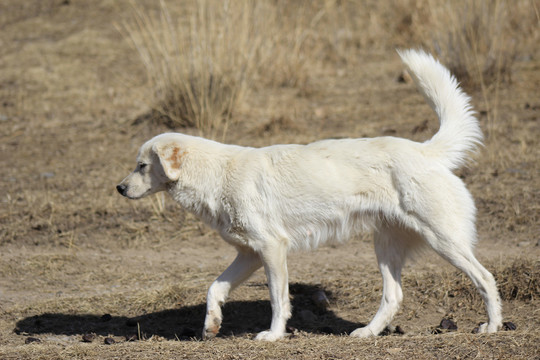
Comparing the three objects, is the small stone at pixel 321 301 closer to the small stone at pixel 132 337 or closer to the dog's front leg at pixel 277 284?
the dog's front leg at pixel 277 284

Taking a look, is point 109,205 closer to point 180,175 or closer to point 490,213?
point 180,175

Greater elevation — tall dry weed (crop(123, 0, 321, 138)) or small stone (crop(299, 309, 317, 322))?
tall dry weed (crop(123, 0, 321, 138))

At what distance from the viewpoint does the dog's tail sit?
14.7 feet

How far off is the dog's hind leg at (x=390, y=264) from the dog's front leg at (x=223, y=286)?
0.87 m

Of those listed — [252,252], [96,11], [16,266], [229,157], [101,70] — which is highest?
[96,11]

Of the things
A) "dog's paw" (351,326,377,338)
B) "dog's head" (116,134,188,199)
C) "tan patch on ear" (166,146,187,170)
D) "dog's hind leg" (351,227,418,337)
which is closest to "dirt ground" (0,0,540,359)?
"dog's paw" (351,326,377,338)

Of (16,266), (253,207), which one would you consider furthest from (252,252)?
(16,266)

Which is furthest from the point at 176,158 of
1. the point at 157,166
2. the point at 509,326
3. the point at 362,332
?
the point at 509,326

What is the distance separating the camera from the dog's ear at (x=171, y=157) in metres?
4.67

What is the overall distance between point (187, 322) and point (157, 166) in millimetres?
1327

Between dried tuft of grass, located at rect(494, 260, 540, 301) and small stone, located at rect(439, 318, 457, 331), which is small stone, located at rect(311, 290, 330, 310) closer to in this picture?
small stone, located at rect(439, 318, 457, 331)

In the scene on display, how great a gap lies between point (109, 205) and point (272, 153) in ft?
11.1

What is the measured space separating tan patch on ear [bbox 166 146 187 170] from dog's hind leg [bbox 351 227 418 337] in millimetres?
1441

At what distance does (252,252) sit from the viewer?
187 inches
